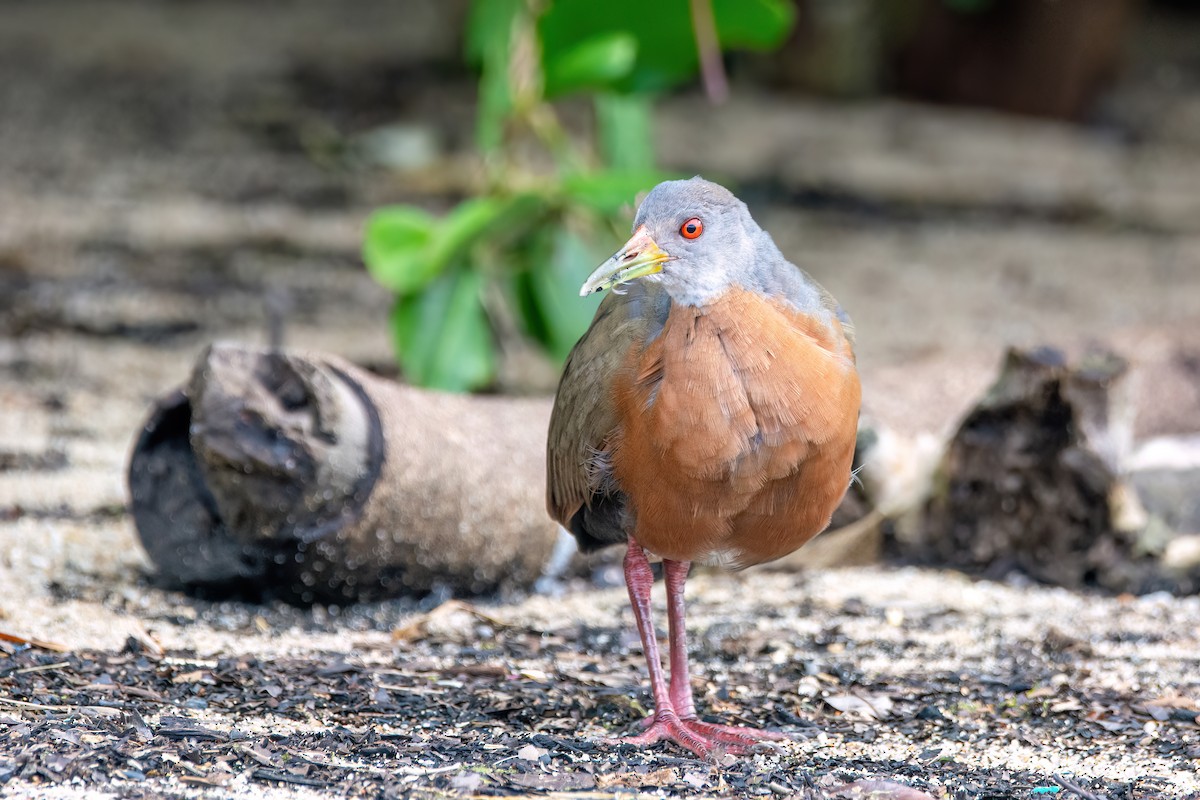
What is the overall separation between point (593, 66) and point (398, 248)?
1086 millimetres

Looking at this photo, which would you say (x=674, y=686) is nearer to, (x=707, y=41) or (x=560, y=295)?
(x=560, y=295)

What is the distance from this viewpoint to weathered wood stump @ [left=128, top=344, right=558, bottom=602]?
12.8ft

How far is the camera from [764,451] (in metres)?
2.99

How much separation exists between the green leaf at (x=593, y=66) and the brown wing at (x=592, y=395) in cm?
224

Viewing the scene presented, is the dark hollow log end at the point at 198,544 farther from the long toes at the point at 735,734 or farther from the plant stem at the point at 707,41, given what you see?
the plant stem at the point at 707,41

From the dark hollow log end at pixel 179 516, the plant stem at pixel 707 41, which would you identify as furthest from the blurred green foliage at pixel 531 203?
the dark hollow log end at pixel 179 516

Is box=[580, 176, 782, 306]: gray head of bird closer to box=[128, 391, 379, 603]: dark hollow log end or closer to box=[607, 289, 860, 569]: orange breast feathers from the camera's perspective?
box=[607, 289, 860, 569]: orange breast feathers

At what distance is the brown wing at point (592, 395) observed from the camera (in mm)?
3215

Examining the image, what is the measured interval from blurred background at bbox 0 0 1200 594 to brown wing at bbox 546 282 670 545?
135cm

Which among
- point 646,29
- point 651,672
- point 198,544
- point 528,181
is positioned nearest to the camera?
point 651,672

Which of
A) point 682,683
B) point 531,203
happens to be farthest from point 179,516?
point 531,203

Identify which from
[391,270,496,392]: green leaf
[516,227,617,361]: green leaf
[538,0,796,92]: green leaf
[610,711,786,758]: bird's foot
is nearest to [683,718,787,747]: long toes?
[610,711,786,758]: bird's foot

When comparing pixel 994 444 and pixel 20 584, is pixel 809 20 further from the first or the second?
pixel 20 584

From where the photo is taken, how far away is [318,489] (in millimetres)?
3955
